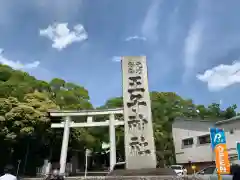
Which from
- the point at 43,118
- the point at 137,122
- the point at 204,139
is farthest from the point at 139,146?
the point at 204,139

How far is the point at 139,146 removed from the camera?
410 inches

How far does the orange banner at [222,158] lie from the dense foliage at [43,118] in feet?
53.0

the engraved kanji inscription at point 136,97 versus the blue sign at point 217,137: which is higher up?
the engraved kanji inscription at point 136,97

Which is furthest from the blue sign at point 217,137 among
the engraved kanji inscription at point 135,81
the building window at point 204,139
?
the building window at point 204,139

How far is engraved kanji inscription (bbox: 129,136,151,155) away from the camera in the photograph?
10344 mm

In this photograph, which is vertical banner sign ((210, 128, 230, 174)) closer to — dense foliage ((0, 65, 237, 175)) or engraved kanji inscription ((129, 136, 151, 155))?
engraved kanji inscription ((129, 136, 151, 155))

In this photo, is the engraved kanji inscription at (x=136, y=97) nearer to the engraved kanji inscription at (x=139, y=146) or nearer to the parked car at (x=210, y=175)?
the engraved kanji inscription at (x=139, y=146)

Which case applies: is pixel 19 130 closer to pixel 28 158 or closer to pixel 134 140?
pixel 28 158

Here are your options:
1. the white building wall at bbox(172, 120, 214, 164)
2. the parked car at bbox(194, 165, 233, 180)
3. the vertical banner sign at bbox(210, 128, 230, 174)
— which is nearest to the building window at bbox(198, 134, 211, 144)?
the white building wall at bbox(172, 120, 214, 164)

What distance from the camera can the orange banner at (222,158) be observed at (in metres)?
6.90

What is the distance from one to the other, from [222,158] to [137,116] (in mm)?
4305

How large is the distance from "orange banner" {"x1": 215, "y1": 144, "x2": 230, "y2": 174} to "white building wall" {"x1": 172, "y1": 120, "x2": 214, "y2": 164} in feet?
58.8

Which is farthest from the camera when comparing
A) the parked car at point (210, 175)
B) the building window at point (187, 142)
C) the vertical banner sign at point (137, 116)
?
the building window at point (187, 142)

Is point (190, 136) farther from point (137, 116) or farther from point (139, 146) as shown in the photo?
point (139, 146)
